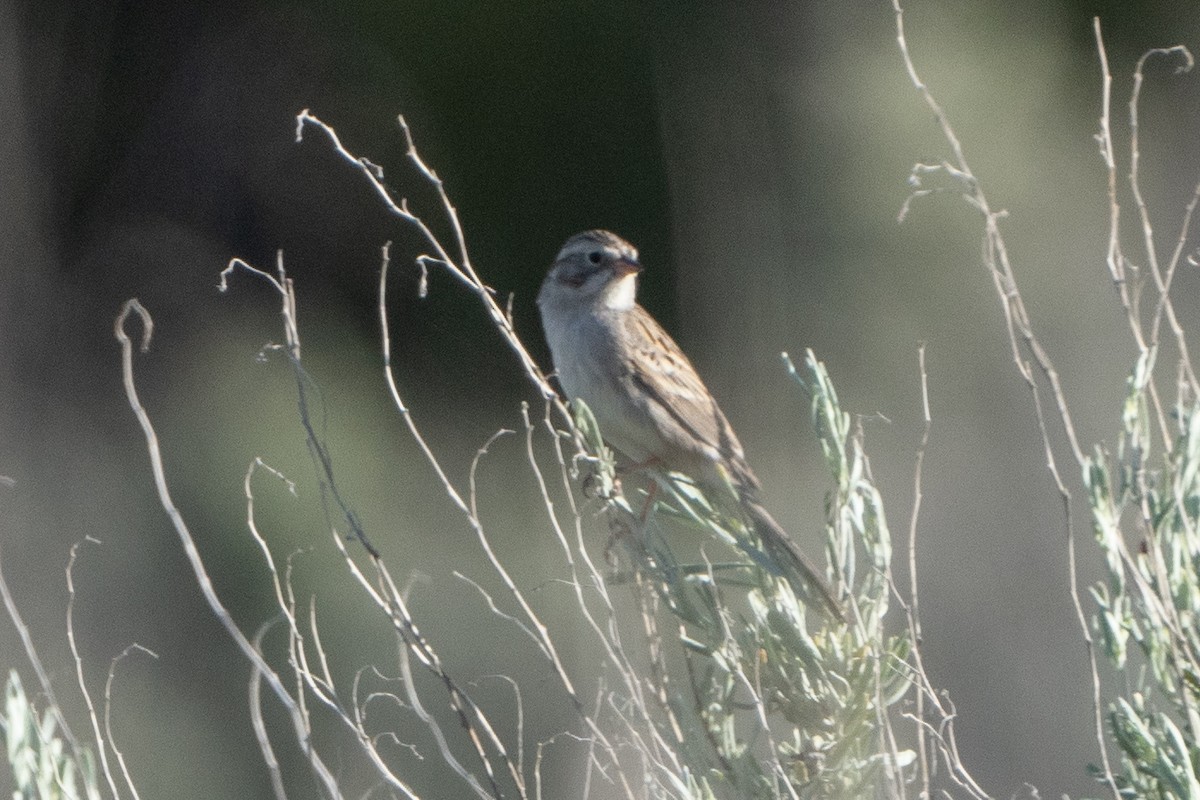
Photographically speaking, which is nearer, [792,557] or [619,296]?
[792,557]

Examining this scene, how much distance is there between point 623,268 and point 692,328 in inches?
219

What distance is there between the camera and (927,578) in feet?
29.7

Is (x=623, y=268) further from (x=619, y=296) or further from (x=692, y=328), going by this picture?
(x=692, y=328)

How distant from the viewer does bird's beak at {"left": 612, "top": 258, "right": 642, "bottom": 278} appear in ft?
13.7

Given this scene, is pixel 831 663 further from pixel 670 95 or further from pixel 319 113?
pixel 319 113

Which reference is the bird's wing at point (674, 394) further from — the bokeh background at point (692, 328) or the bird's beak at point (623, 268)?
the bokeh background at point (692, 328)

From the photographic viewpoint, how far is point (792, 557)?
2719 mm

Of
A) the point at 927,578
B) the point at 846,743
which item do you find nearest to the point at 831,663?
the point at 846,743

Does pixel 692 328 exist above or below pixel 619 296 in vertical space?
below

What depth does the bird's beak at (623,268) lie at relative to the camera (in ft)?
13.7

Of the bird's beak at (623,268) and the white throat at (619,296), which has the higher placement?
the bird's beak at (623,268)

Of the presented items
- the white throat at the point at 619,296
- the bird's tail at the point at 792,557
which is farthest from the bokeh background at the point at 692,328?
the bird's tail at the point at 792,557

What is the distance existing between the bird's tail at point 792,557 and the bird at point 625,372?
510mm

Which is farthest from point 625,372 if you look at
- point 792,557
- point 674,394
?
point 792,557
